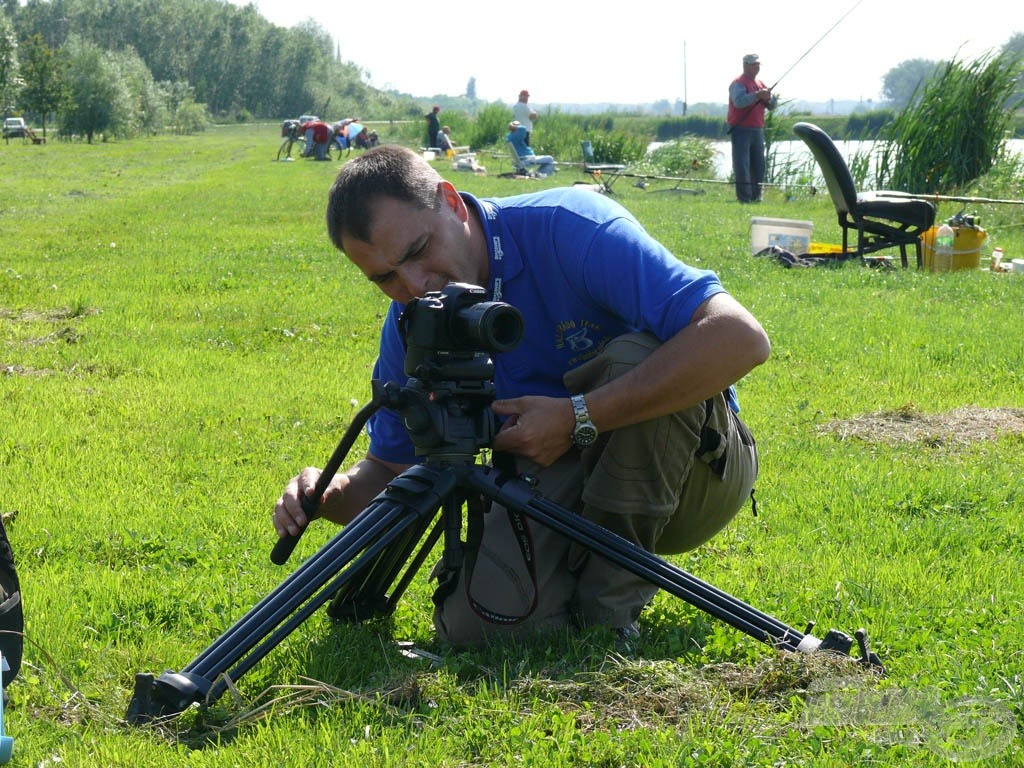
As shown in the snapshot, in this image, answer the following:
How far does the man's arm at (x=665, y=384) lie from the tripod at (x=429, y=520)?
72 millimetres

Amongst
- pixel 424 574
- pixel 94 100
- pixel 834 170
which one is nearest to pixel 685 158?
pixel 834 170

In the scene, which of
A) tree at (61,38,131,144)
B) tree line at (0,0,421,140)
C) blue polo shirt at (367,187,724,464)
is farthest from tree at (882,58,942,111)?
blue polo shirt at (367,187,724,464)

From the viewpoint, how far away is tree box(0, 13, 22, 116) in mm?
49250

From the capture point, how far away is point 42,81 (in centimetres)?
5078

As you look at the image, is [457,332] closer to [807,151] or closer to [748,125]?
[748,125]

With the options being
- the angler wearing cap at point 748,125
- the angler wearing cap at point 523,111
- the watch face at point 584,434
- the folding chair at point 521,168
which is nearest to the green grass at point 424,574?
the watch face at point 584,434

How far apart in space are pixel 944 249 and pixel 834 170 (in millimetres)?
1114

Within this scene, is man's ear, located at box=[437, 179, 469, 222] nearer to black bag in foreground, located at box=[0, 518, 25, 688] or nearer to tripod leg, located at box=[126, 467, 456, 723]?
tripod leg, located at box=[126, 467, 456, 723]

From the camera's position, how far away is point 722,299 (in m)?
2.71

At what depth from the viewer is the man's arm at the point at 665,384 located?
104 inches

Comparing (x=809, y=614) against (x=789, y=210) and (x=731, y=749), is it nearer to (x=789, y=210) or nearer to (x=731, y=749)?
(x=731, y=749)

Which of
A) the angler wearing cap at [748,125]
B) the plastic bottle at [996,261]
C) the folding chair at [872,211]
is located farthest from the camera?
the angler wearing cap at [748,125]

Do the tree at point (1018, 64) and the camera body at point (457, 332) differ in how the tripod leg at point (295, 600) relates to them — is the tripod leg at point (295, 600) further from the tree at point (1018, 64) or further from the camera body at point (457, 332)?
the tree at point (1018, 64)

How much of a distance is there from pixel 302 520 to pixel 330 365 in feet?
12.7
